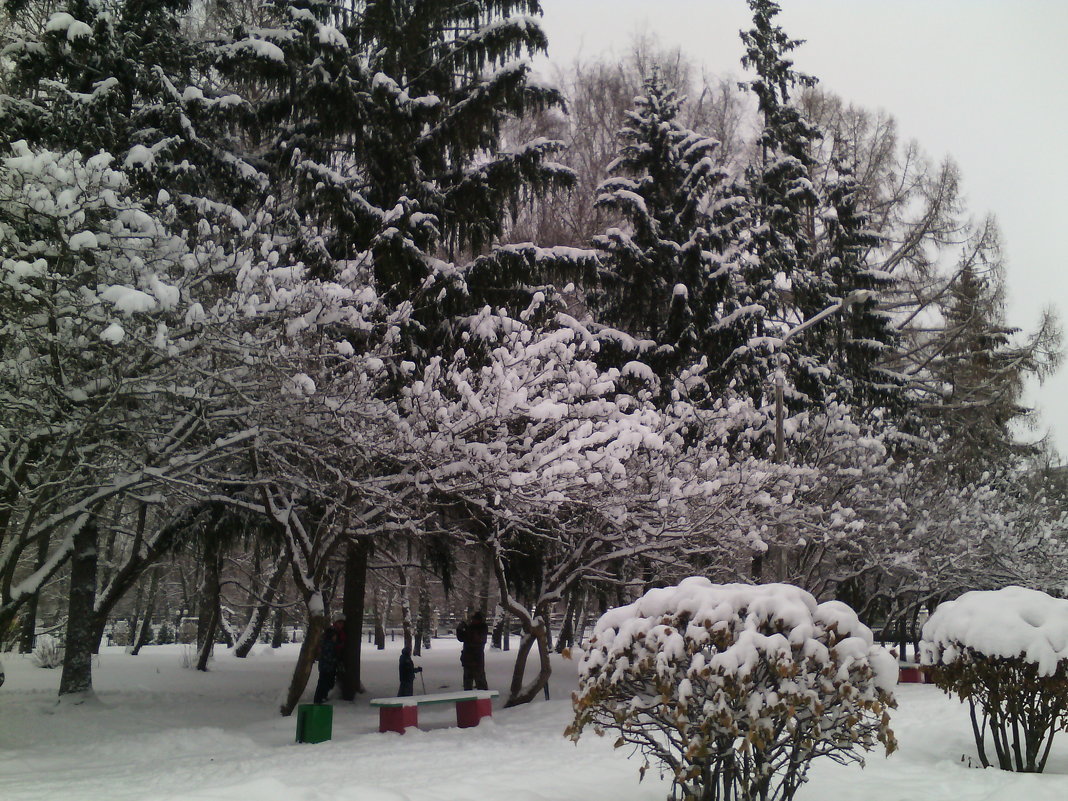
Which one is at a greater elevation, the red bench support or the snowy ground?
the snowy ground

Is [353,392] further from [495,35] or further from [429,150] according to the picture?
[495,35]

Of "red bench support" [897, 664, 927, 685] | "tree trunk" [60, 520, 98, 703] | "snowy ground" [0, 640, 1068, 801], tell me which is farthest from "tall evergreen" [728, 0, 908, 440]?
"tree trunk" [60, 520, 98, 703]

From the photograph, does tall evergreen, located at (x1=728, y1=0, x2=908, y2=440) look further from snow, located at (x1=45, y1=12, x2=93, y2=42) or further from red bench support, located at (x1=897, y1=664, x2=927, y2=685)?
snow, located at (x1=45, y1=12, x2=93, y2=42)

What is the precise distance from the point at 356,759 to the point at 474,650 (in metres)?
5.71

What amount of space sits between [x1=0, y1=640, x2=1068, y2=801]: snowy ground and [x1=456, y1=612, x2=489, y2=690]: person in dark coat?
Result: 2.26 feet

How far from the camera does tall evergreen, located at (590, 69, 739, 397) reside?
56.4ft

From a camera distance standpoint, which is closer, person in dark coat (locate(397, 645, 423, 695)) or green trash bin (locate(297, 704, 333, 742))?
green trash bin (locate(297, 704, 333, 742))

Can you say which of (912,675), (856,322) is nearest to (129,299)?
(912,675)

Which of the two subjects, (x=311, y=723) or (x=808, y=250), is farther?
(x=808, y=250)

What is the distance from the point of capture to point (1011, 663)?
299 inches

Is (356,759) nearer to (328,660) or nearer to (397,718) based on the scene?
(397,718)

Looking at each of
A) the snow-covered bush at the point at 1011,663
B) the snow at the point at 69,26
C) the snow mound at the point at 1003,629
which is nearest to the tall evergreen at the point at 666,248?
the snow mound at the point at 1003,629

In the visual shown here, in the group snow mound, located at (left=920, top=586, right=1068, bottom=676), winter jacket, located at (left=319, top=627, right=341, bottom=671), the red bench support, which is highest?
snow mound, located at (left=920, top=586, right=1068, bottom=676)

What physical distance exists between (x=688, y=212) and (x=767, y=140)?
16.7 feet
